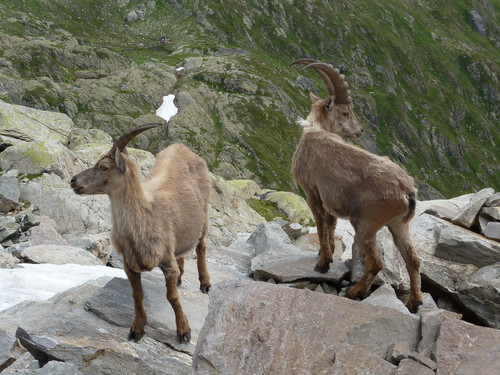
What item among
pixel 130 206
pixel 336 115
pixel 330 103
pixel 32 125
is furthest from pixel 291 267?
pixel 32 125

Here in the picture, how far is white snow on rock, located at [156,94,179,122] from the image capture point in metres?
134

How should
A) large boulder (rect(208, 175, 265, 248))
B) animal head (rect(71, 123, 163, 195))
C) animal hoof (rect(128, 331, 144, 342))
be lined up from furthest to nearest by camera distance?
large boulder (rect(208, 175, 265, 248)) → animal head (rect(71, 123, 163, 195)) → animal hoof (rect(128, 331, 144, 342))

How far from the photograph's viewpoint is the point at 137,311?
957 centimetres

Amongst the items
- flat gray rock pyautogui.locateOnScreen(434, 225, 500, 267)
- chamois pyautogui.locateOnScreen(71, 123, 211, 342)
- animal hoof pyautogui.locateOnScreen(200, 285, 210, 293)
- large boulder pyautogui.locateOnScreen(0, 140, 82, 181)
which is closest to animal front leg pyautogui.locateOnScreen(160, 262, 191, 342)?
chamois pyautogui.locateOnScreen(71, 123, 211, 342)

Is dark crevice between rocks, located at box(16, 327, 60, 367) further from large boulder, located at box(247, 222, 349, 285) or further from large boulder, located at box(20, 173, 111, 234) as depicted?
large boulder, located at box(20, 173, 111, 234)

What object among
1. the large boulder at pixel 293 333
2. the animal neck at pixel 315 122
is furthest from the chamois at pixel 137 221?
the animal neck at pixel 315 122

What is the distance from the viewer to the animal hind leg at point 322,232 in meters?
12.3

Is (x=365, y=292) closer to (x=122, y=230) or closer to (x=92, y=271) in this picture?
(x=122, y=230)

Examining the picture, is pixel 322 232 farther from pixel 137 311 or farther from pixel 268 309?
pixel 137 311

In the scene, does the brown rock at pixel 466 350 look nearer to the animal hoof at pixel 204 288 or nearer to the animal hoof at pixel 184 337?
the animal hoof at pixel 184 337

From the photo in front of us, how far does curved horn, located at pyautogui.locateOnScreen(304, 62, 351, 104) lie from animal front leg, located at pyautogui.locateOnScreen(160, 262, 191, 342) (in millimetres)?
5784

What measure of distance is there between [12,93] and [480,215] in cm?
11011

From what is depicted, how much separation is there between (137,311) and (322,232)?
15.8 ft

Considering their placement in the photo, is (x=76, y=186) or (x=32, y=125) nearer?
(x=76, y=186)
